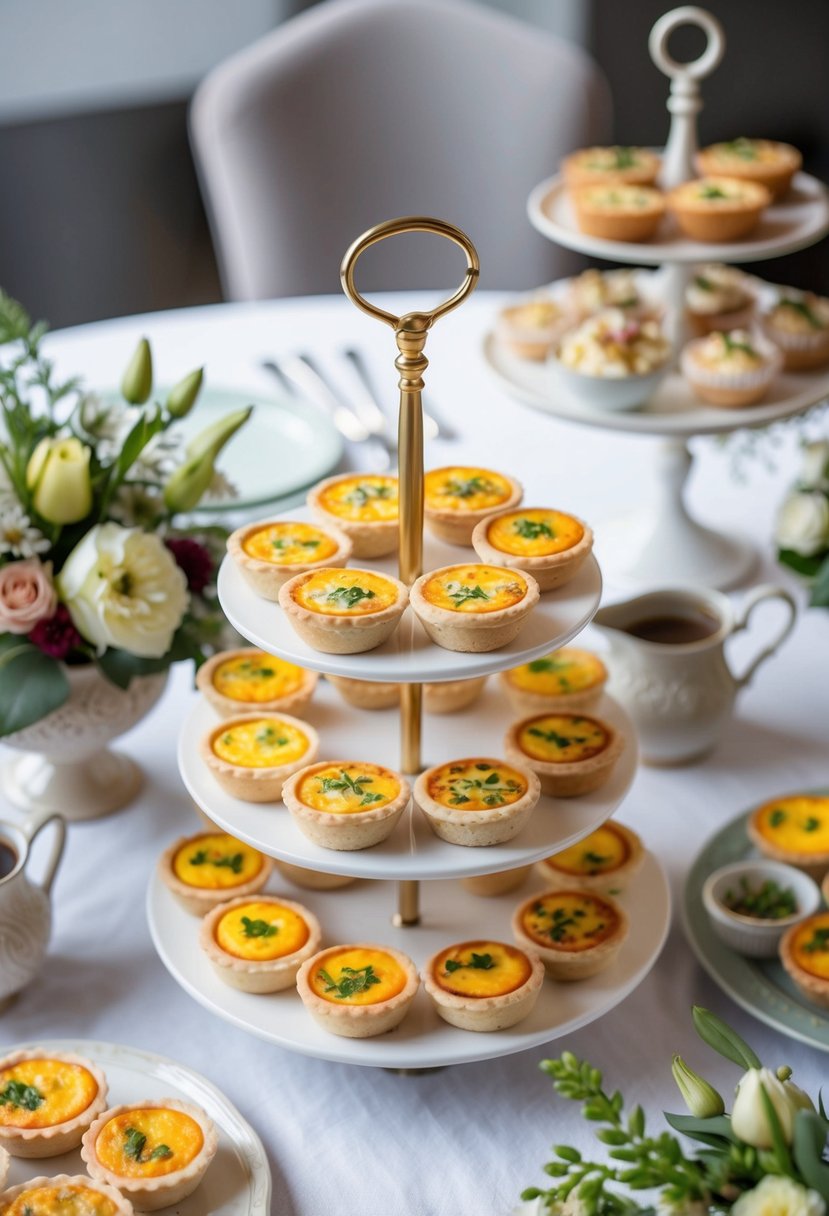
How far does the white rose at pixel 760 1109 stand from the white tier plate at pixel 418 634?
1.07ft

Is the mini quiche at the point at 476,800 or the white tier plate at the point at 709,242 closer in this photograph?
the mini quiche at the point at 476,800

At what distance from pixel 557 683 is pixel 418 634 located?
12.7 inches

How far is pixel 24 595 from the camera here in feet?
4.12

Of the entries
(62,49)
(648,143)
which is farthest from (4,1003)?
(648,143)

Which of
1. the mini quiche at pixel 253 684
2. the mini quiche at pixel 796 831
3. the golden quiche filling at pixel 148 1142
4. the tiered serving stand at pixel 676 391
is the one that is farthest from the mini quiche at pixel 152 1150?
the tiered serving stand at pixel 676 391

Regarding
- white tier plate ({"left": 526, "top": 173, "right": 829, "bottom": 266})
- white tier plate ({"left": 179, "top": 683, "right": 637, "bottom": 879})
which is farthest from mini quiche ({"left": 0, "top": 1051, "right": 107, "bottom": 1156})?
white tier plate ({"left": 526, "top": 173, "right": 829, "bottom": 266})

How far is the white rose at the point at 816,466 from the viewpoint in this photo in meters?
1.73

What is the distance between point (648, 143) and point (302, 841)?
12.6 ft

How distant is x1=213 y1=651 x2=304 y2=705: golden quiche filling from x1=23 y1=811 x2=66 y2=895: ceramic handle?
199mm

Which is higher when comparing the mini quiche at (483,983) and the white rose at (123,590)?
the white rose at (123,590)

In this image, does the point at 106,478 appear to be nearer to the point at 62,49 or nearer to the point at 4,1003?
the point at 4,1003

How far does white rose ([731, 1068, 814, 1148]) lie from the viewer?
84 cm

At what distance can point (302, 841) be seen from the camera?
1.10m

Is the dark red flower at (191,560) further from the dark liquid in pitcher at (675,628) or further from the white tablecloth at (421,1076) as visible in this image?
the dark liquid in pitcher at (675,628)
